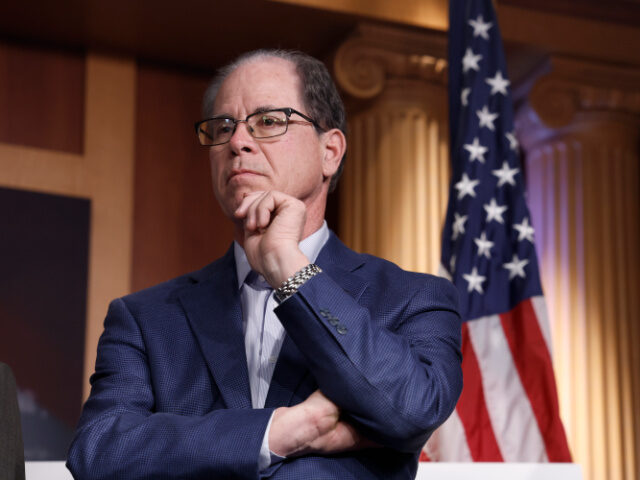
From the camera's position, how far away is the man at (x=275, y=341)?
1.71 m

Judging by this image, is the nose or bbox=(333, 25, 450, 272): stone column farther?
bbox=(333, 25, 450, 272): stone column

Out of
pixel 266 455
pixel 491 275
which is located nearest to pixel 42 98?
pixel 491 275

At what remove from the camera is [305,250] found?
211cm

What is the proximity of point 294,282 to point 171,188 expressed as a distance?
10.5ft

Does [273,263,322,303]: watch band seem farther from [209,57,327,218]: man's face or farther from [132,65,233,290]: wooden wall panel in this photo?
[132,65,233,290]: wooden wall panel

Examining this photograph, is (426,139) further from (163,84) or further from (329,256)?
(329,256)

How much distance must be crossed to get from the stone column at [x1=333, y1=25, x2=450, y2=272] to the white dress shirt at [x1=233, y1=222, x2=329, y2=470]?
2.46 m

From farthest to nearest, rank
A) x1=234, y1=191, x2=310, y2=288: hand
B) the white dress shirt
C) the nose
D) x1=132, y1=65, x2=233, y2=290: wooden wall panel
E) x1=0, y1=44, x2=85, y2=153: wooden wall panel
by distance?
x1=132, y1=65, x2=233, y2=290: wooden wall panel
x1=0, y1=44, x2=85, y2=153: wooden wall panel
the nose
the white dress shirt
x1=234, y1=191, x2=310, y2=288: hand

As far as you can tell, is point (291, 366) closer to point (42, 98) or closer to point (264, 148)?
point (264, 148)

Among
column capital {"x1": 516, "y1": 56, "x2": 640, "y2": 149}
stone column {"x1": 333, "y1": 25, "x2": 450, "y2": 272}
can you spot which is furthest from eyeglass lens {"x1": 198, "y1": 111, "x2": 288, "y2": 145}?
column capital {"x1": 516, "y1": 56, "x2": 640, "y2": 149}

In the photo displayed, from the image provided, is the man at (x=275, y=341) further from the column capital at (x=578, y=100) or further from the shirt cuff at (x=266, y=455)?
the column capital at (x=578, y=100)

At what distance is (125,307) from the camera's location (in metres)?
2.08

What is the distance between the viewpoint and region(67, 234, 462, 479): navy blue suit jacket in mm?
1697

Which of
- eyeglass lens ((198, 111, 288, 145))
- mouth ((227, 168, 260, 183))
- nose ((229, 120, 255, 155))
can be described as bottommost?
mouth ((227, 168, 260, 183))
